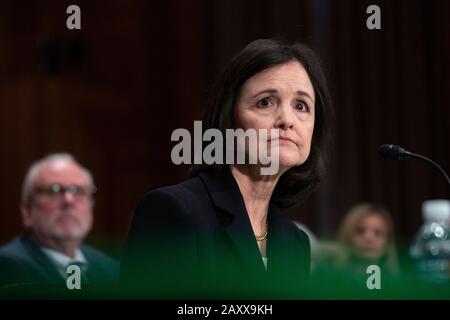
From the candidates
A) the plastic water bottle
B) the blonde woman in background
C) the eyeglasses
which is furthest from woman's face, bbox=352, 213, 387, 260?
the eyeglasses

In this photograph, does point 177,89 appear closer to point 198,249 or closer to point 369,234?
point 369,234

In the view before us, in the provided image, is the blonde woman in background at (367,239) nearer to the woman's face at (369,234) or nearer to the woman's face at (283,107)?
the woman's face at (369,234)

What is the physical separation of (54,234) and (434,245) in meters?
1.40

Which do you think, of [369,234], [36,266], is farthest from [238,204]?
[369,234]

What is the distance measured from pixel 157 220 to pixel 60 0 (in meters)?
3.90

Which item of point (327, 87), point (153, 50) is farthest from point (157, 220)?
point (153, 50)

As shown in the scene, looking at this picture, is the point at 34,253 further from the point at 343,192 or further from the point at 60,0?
the point at 60,0

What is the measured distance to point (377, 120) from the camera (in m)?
4.41

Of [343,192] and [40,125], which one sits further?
[40,125]

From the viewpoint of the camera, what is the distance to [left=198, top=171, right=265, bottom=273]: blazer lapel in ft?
4.85

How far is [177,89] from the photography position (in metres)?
4.89

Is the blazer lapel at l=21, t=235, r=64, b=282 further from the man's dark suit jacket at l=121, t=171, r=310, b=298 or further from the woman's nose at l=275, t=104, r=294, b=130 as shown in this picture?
the woman's nose at l=275, t=104, r=294, b=130

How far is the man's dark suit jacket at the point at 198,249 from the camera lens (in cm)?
139
